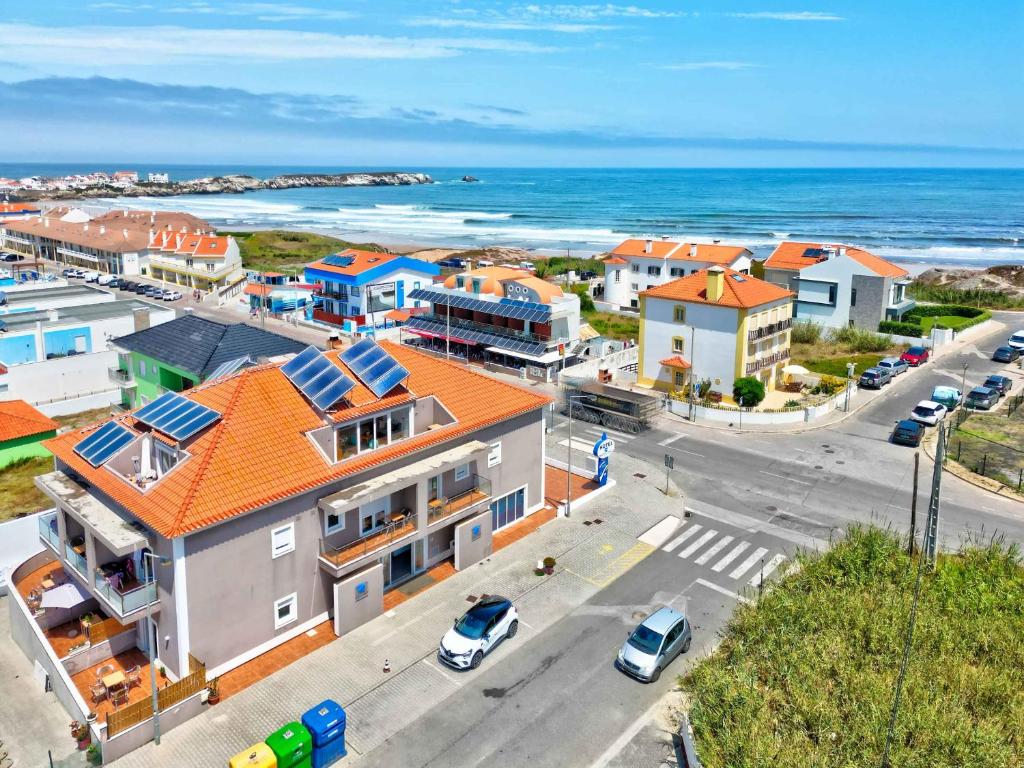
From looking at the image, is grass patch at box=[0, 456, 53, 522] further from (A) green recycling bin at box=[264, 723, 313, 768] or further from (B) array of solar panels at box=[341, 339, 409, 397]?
(A) green recycling bin at box=[264, 723, 313, 768]

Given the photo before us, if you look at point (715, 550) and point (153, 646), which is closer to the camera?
point (153, 646)

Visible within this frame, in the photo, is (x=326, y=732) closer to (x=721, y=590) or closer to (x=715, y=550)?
(x=721, y=590)

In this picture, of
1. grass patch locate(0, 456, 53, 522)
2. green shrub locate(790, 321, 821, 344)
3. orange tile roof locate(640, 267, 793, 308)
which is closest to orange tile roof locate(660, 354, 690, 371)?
orange tile roof locate(640, 267, 793, 308)

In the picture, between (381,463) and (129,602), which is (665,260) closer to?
(381,463)

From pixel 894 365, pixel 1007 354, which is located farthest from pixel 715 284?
pixel 1007 354

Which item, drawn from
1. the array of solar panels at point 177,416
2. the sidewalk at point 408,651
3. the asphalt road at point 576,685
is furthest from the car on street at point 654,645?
the array of solar panels at point 177,416

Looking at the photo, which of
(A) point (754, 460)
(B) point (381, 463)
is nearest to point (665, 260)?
(A) point (754, 460)
